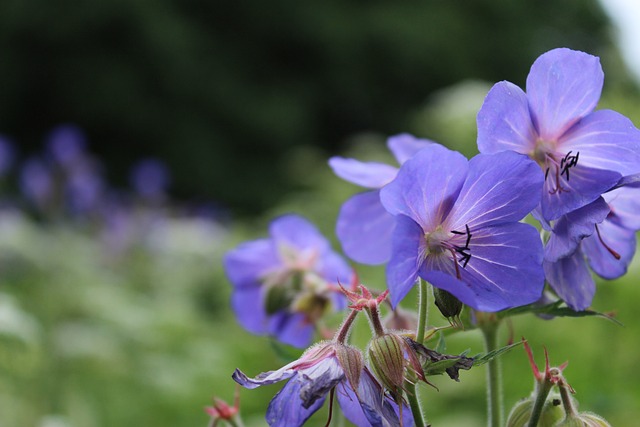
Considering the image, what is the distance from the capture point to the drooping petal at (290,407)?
2.50 ft

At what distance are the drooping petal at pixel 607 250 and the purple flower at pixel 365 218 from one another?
22 centimetres

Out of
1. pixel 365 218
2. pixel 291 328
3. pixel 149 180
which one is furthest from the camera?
pixel 149 180

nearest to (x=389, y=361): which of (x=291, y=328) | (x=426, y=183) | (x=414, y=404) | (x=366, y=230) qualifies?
(x=414, y=404)

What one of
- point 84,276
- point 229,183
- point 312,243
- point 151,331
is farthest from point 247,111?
point 312,243

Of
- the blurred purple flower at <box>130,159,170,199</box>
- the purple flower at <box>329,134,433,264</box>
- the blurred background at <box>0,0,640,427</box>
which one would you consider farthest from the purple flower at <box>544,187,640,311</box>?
the blurred background at <box>0,0,640,427</box>

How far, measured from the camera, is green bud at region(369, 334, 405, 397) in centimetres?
76

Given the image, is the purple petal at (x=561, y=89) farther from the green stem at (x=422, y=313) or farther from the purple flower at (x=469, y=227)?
the green stem at (x=422, y=313)

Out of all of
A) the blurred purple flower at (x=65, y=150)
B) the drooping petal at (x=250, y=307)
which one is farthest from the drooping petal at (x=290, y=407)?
the blurred purple flower at (x=65, y=150)

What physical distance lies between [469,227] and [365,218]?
8.8 inches

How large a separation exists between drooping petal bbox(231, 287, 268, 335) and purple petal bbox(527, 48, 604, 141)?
0.55 metres

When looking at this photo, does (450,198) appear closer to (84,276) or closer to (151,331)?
(151,331)

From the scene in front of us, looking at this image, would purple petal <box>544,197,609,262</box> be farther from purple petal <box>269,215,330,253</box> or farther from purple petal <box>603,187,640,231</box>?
purple petal <box>269,215,330,253</box>

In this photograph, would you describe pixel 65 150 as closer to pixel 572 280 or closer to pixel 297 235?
pixel 297 235

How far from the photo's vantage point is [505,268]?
0.80m
